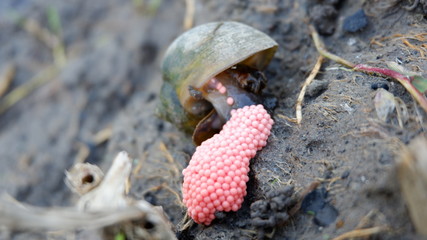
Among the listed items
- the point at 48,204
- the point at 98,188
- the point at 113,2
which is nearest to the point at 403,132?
the point at 98,188

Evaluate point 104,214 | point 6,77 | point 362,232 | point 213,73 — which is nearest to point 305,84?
point 213,73

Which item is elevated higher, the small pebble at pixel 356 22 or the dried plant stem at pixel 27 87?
the small pebble at pixel 356 22

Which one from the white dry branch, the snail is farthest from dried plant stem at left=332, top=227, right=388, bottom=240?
the snail

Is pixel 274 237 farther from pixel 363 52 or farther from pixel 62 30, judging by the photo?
pixel 62 30

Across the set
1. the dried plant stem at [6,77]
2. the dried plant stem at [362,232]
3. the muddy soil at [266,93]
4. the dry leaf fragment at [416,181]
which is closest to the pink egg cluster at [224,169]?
the muddy soil at [266,93]

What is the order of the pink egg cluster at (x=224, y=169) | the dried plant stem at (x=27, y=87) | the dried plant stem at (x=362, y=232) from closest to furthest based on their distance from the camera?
the dried plant stem at (x=362, y=232) < the pink egg cluster at (x=224, y=169) < the dried plant stem at (x=27, y=87)

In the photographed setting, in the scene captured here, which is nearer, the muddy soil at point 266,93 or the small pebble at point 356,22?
the muddy soil at point 266,93

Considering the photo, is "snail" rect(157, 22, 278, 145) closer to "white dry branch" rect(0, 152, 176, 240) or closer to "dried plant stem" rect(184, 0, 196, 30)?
"white dry branch" rect(0, 152, 176, 240)

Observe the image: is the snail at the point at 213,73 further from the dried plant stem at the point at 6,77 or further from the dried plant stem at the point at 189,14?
the dried plant stem at the point at 6,77
